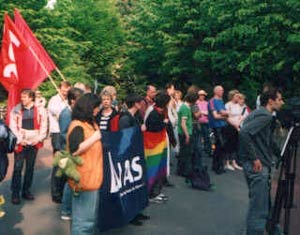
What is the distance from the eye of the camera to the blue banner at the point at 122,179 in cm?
650

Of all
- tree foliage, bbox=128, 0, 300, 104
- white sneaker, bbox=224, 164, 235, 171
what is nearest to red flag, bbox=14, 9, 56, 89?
white sneaker, bbox=224, 164, 235, 171

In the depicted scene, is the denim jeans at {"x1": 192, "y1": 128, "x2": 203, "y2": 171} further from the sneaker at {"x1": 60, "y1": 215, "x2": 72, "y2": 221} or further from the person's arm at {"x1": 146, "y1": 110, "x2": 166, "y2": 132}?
the sneaker at {"x1": 60, "y1": 215, "x2": 72, "y2": 221}

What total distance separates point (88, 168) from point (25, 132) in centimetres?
298

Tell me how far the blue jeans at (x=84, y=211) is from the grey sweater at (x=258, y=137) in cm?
171

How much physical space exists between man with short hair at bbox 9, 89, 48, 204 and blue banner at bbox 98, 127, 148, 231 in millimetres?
1803

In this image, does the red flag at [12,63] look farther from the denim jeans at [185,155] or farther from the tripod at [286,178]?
the tripod at [286,178]

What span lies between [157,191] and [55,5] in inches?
934

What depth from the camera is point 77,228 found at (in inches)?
220

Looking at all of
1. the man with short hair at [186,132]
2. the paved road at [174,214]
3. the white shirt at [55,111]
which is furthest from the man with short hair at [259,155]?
the man with short hair at [186,132]

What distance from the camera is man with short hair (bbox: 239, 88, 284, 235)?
19.8ft

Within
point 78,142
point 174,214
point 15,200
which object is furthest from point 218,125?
point 78,142

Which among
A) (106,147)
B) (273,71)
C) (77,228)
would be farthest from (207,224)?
(273,71)

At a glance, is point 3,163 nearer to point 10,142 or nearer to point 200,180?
point 10,142

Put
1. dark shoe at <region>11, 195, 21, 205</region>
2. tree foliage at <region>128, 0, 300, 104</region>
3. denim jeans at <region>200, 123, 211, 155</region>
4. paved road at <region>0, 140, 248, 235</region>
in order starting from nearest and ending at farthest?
1. paved road at <region>0, 140, 248, 235</region>
2. dark shoe at <region>11, 195, 21, 205</region>
3. denim jeans at <region>200, 123, 211, 155</region>
4. tree foliage at <region>128, 0, 300, 104</region>
